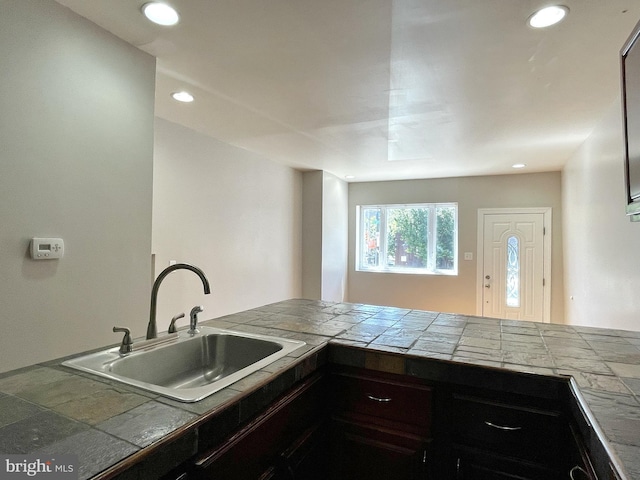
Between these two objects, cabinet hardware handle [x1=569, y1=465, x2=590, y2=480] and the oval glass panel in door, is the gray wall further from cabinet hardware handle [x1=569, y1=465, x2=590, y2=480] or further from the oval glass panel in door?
cabinet hardware handle [x1=569, y1=465, x2=590, y2=480]

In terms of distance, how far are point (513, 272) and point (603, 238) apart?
2418 millimetres

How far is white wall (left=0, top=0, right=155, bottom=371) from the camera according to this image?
4.74ft

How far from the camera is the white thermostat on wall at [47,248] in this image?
59.2 inches

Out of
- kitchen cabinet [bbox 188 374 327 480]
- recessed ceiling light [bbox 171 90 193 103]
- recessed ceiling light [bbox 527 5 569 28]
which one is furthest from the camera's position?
recessed ceiling light [bbox 171 90 193 103]

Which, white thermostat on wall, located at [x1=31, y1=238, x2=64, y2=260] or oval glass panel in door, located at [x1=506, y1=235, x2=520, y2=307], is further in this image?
oval glass panel in door, located at [x1=506, y1=235, x2=520, y2=307]

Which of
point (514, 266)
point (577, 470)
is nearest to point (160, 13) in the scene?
point (577, 470)

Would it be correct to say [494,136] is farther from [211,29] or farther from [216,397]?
[216,397]

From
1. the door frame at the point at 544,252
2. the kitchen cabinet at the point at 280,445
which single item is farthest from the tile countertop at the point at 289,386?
the door frame at the point at 544,252

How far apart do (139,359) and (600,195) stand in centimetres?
356

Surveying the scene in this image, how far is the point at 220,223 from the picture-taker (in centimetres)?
369

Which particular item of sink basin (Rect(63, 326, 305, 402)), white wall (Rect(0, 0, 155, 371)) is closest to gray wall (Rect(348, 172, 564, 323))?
white wall (Rect(0, 0, 155, 371))

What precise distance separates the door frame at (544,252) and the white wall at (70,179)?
4.80m

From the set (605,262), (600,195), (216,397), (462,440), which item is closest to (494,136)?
(600,195)

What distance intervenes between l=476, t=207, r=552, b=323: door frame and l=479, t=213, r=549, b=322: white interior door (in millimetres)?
25
